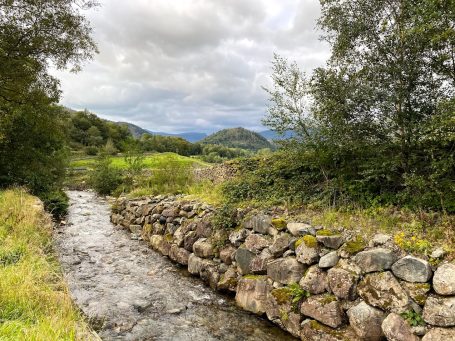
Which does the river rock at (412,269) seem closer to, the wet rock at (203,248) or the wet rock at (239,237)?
the wet rock at (239,237)

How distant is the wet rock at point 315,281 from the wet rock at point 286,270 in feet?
0.76

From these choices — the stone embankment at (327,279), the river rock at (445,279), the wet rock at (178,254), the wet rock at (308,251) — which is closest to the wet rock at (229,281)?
the stone embankment at (327,279)

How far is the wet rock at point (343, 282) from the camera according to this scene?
6.52 metres

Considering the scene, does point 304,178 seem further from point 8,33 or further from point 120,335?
point 8,33

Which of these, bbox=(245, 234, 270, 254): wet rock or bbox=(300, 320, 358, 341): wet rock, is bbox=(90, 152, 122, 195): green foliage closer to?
bbox=(245, 234, 270, 254): wet rock

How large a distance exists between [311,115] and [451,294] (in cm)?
649

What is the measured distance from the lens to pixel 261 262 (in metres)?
8.82

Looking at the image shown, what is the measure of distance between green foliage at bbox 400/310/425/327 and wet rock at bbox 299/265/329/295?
1.64 meters

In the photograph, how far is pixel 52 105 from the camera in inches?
726

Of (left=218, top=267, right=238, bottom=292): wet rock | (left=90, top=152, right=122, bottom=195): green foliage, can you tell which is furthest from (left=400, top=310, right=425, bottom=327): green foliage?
(left=90, top=152, right=122, bottom=195): green foliage

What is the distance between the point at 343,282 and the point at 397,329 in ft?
4.13

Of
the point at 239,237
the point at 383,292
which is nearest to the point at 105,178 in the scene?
the point at 239,237

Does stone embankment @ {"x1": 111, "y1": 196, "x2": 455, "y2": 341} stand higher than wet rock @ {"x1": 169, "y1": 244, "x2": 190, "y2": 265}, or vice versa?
stone embankment @ {"x1": 111, "y1": 196, "x2": 455, "y2": 341}

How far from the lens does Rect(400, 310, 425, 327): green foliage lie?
5.50m
